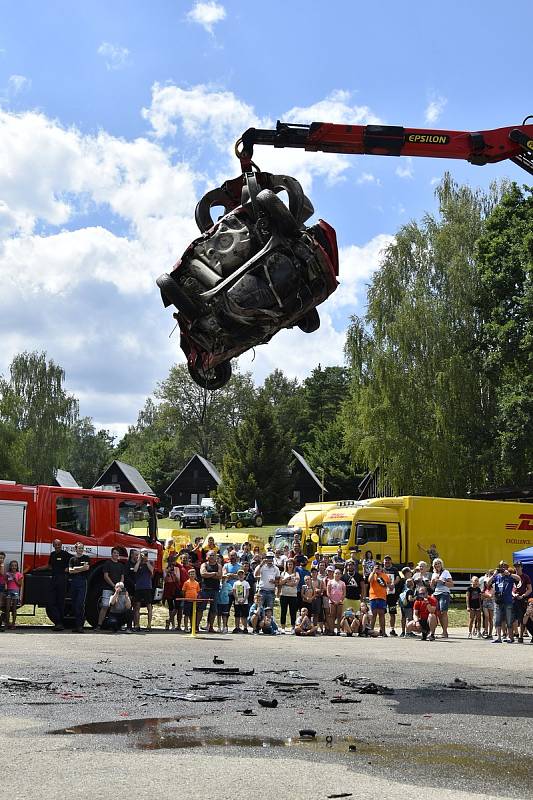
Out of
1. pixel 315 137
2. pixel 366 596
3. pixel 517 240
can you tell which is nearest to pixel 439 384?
pixel 517 240

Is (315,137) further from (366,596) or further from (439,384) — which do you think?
(439,384)

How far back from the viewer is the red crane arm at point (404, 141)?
50.5 feet

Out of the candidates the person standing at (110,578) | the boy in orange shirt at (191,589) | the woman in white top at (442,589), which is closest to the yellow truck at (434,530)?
the woman in white top at (442,589)

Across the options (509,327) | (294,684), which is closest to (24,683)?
(294,684)

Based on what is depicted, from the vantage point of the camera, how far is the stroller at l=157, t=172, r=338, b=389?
13.2 m

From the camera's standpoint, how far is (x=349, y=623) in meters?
25.0

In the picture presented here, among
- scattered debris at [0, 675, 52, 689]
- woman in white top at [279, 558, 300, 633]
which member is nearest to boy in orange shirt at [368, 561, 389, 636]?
woman in white top at [279, 558, 300, 633]

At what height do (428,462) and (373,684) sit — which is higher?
(428,462)

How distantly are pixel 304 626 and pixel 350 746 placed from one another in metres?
15.1

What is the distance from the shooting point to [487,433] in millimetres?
48594

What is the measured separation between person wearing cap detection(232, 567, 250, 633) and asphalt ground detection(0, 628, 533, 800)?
20.2 ft

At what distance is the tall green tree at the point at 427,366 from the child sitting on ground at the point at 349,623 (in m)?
24.2

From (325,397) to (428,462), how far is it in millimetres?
81223

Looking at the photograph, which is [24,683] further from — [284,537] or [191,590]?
[284,537]
